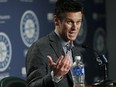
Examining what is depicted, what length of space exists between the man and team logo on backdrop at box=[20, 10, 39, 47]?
169 cm

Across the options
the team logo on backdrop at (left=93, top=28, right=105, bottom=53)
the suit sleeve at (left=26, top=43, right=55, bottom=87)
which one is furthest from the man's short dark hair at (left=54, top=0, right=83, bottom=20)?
the team logo on backdrop at (left=93, top=28, right=105, bottom=53)

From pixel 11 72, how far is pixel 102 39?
7.97ft

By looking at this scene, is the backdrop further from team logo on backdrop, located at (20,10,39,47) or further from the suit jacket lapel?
the suit jacket lapel

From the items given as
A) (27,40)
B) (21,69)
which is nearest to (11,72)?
(21,69)

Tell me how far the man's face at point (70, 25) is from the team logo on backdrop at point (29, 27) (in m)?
1.77

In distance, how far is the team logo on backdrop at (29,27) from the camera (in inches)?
164

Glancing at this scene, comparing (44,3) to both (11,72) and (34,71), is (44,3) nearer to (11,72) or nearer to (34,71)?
(11,72)

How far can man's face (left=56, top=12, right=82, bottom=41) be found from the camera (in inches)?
91.9

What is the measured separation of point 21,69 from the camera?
4.10 metres

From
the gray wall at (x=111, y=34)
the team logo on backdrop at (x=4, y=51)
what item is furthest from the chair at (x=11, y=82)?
the gray wall at (x=111, y=34)

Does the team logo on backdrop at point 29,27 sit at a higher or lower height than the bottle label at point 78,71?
higher

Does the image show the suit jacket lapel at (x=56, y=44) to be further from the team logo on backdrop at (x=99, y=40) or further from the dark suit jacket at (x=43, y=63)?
the team logo on backdrop at (x=99, y=40)

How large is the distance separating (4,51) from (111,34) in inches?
106

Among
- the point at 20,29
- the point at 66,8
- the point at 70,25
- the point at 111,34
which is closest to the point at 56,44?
the point at 70,25
